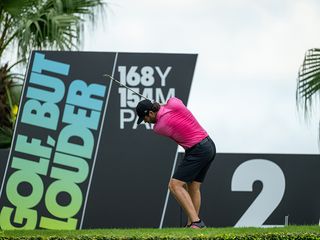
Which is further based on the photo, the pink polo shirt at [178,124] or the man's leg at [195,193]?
the man's leg at [195,193]

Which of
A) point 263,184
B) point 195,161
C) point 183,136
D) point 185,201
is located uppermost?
point 183,136

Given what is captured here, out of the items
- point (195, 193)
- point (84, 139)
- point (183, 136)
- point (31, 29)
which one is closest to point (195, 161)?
point (183, 136)

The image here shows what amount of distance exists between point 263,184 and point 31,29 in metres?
5.99

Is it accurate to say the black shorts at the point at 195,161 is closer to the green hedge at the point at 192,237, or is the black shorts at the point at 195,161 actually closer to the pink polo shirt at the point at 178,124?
the pink polo shirt at the point at 178,124

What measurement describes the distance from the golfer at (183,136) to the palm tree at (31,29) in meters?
6.41

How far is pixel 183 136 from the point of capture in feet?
39.5

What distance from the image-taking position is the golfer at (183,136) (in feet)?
39.0

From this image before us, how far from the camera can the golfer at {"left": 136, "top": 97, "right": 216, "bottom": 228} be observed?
11.9m

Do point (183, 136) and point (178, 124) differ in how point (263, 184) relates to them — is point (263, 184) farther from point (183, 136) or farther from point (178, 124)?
point (178, 124)

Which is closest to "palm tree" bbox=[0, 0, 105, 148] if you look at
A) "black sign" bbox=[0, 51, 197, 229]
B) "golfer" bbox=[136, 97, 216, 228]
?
"black sign" bbox=[0, 51, 197, 229]

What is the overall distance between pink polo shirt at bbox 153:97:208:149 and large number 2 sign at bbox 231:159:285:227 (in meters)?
2.93

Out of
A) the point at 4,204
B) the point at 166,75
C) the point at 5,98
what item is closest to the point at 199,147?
the point at 166,75

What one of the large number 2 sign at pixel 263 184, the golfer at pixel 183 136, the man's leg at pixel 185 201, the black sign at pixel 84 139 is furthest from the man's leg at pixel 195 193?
the large number 2 sign at pixel 263 184

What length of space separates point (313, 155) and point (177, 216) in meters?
2.18
